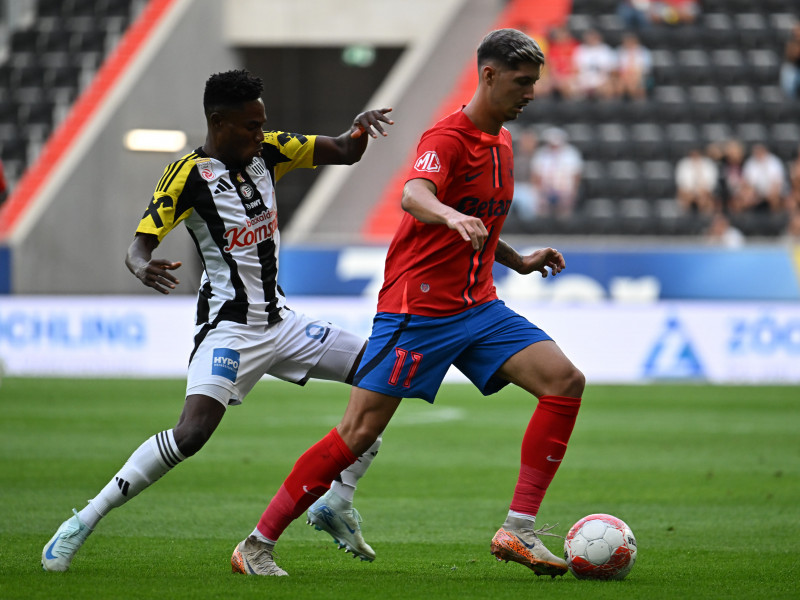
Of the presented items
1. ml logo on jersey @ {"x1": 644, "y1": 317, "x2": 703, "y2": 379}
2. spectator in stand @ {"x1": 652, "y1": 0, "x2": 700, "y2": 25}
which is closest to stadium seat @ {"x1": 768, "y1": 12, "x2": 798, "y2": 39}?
spectator in stand @ {"x1": 652, "y1": 0, "x2": 700, "y2": 25}

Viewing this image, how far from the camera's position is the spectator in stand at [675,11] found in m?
22.8

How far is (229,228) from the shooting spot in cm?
562

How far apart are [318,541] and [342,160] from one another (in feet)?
6.73

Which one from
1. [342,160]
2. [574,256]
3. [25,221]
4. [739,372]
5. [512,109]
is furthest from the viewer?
[25,221]

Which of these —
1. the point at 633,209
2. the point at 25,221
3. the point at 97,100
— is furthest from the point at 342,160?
A: the point at 97,100

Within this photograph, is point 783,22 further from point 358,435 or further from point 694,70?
point 358,435

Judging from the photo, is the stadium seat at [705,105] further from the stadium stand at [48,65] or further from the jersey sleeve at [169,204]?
the jersey sleeve at [169,204]

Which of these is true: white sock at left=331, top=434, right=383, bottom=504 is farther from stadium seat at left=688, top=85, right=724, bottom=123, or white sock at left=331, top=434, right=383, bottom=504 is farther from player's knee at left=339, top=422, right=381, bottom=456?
stadium seat at left=688, top=85, right=724, bottom=123

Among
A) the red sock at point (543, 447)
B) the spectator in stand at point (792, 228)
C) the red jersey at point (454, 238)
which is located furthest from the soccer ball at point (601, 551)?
the spectator in stand at point (792, 228)

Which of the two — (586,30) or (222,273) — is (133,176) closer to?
(586,30)

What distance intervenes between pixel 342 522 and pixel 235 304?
1103 mm

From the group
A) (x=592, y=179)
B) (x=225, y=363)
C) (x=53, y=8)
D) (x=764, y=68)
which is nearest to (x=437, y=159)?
(x=225, y=363)

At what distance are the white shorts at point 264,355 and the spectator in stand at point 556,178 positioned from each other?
14.3 metres

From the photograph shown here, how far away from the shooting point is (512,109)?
5.34 meters
